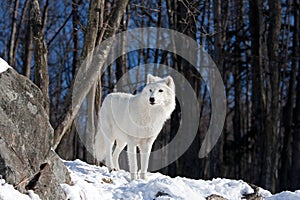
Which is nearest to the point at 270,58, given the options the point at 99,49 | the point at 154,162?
the point at 99,49

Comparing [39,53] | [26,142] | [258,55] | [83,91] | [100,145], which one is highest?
[258,55]

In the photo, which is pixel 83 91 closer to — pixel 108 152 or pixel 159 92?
pixel 108 152

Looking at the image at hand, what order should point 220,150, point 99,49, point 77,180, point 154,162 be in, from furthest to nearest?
point 154,162
point 220,150
point 99,49
point 77,180

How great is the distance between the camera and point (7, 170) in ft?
17.4

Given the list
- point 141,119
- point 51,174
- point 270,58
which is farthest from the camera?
point 270,58

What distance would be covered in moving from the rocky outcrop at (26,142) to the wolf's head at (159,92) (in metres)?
2.11

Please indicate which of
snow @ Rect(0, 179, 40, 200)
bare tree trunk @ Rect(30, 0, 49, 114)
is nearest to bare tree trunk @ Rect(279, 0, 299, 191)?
bare tree trunk @ Rect(30, 0, 49, 114)

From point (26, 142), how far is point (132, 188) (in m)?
2.06

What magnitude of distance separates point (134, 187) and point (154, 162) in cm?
1824

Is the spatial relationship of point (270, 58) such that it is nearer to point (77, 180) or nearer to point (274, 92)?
point (274, 92)

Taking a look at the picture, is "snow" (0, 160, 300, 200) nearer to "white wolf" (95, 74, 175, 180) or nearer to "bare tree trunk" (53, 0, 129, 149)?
"white wolf" (95, 74, 175, 180)

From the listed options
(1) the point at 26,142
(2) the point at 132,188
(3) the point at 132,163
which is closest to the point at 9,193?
(1) the point at 26,142

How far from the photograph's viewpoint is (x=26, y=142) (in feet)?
19.0

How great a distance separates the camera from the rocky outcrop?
17.8 feet
